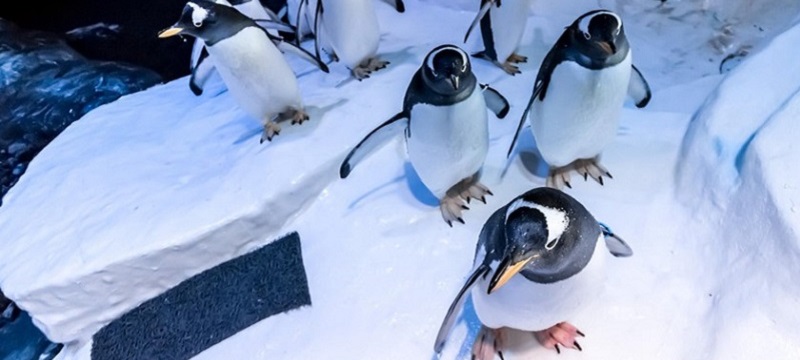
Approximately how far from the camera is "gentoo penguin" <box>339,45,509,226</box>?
1.46m

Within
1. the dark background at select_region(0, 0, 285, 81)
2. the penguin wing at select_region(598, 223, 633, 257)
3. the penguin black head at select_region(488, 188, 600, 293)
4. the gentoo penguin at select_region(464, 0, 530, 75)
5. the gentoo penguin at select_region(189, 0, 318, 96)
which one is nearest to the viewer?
the penguin black head at select_region(488, 188, 600, 293)

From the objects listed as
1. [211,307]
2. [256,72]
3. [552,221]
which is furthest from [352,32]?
[552,221]

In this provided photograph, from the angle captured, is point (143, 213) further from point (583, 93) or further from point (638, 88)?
point (638, 88)

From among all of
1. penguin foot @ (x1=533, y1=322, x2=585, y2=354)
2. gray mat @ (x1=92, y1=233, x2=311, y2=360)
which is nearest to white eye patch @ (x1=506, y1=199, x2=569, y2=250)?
penguin foot @ (x1=533, y1=322, x2=585, y2=354)

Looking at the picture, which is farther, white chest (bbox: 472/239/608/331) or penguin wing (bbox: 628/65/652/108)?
penguin wing (bbox: 628/65/652/108)

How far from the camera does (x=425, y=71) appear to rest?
4.86 ft

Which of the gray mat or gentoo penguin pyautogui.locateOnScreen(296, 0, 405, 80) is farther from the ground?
gentoo penguin pyautogui.locateOnScreen(296, 0, 405, 80)

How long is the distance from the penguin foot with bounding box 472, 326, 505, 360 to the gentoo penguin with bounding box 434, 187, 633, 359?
0.07m

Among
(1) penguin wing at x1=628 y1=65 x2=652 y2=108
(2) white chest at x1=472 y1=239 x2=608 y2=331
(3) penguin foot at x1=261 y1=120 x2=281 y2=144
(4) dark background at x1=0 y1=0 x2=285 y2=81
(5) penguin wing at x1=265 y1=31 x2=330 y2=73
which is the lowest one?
(4) dark background at x1=0 y1=0 x2=285 y2=81

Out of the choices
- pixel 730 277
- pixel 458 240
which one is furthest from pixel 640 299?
pixel 458 240

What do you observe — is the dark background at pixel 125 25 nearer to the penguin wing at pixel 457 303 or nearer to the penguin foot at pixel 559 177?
the penguin foot at pixel 559 177

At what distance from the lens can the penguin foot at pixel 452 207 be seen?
1701 millimetres

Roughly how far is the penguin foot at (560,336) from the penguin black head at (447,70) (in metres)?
0.57

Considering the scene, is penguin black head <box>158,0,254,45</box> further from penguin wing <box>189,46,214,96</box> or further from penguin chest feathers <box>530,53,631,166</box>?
penguin chest feathers <box>530,53,631,166</box>
